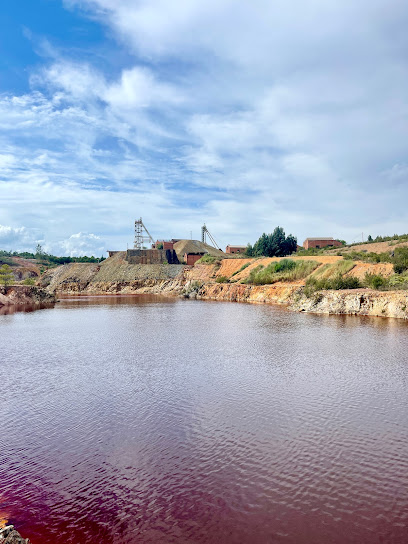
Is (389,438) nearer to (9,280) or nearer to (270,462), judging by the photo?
(270,462)

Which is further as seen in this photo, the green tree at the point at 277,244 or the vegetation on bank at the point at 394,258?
the green tree at the point at 277,244

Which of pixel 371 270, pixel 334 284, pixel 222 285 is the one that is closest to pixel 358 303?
pixel 334 284

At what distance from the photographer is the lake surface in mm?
6789

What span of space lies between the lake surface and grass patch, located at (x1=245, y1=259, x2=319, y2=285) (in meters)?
35.3

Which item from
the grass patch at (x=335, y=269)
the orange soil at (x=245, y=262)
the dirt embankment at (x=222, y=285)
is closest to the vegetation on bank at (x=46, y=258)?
the dirt embankment at (x=222, y=285)

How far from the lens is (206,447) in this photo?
945cm

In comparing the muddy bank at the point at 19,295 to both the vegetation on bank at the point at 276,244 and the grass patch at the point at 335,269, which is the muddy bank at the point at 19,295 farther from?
the vegetation on bank at the point at 276,244

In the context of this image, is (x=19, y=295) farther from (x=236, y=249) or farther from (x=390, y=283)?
(x=236, y=249)

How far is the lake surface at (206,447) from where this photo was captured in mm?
6789

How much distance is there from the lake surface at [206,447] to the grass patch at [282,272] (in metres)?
35.3

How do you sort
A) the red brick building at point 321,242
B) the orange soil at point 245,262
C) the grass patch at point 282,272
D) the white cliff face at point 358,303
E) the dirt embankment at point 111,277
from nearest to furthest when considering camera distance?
the white cliff face at point 358,303
the grass patch at point 282,272
the orange soil at point 245,262
the dirt embankment at point 111,277
the red brick building at point 321,242

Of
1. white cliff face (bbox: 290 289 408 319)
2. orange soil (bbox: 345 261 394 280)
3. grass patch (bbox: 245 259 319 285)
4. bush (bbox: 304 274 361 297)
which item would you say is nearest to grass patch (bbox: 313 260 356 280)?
orange soil (bbox: 345 261 394 280)

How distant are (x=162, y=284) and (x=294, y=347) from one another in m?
62.5

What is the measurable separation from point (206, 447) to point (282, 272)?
49799mm
